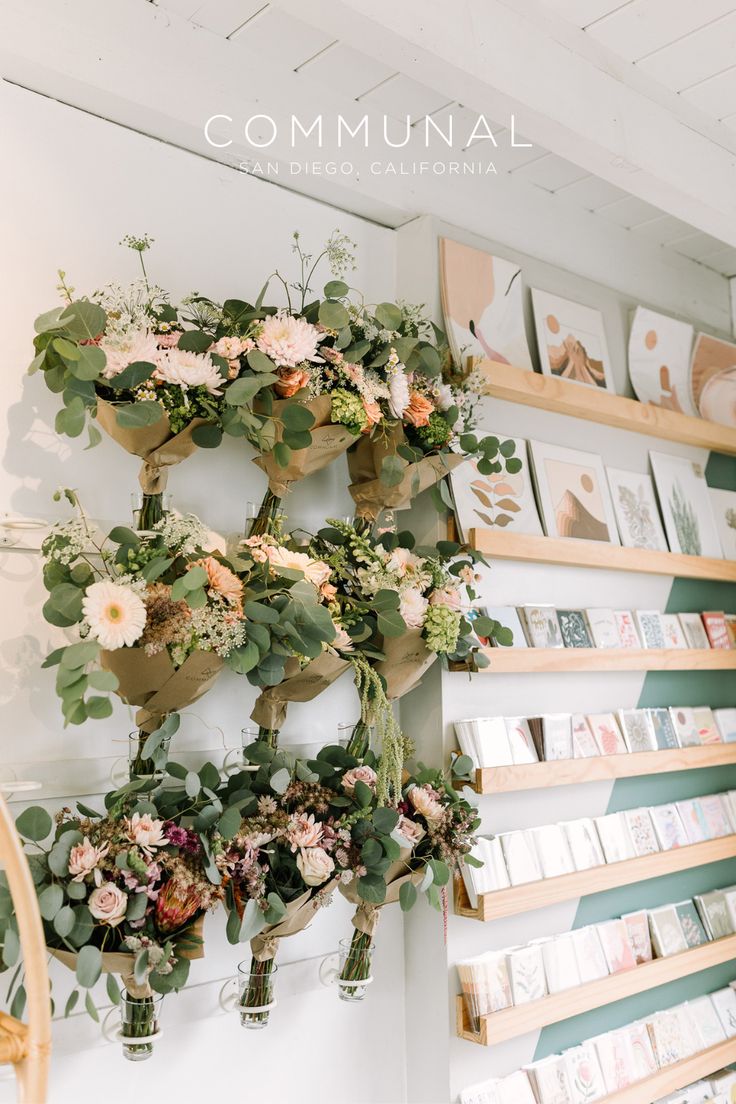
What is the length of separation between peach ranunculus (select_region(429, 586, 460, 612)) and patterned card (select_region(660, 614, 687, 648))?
1.01 metres

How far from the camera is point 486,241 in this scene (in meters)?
2.42

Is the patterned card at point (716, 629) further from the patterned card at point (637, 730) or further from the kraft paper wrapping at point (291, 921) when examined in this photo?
the kraft paper wrapping at point (291, 921)

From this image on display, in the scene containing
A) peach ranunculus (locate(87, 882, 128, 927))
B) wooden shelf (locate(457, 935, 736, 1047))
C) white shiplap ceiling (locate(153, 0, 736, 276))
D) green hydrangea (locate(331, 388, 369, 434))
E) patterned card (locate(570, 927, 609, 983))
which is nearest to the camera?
peach ranunculus (locate(87, 882, 128, 927))

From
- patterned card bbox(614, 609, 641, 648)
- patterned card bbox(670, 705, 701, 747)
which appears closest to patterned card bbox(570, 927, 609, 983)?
patterned card bbox(670, 705, 701, 747)

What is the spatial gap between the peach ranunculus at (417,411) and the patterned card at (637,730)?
107cm

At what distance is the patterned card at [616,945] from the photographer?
2326mm

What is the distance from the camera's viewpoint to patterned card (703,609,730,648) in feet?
9.34

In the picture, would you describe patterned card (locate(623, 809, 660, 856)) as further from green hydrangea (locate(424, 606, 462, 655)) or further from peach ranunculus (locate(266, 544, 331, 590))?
peach ranunculus (locate(266, 544, 331, 590))

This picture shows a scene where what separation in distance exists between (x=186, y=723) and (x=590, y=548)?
1.16 m

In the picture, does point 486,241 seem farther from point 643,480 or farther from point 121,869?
point 121,869

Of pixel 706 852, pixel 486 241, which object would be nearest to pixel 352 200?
pixel 486 241

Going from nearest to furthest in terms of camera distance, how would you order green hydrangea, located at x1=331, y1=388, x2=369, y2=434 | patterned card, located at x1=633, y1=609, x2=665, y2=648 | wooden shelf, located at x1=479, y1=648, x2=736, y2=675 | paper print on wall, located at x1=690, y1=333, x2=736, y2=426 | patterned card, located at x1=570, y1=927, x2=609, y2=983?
green hydrangea, located at x1=331, y1=388, x2=369, y2=434 → wooden shelf, located at x1=479, y1=648, x2=736, y2=675 → patterned card, located at x1=570, y1=927, x2=609, y2=983 → patterned card, located at x1=633, y1=609, x2=665, y2=648 → paper print on wall, located at x1=690, y1=333, x2=736, y2=426

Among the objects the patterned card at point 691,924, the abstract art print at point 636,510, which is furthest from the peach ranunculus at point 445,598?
the patterned card at point 691,924

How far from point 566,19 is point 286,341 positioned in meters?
0.90
